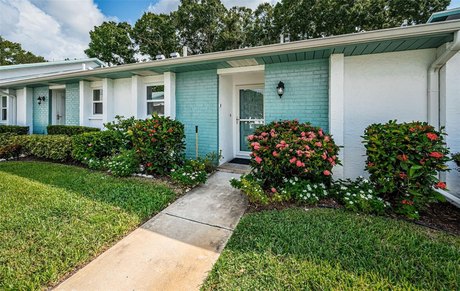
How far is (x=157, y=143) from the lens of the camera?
5.18 m

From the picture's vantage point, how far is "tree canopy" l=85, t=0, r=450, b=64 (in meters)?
13.2

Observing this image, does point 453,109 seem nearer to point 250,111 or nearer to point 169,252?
point 250,111

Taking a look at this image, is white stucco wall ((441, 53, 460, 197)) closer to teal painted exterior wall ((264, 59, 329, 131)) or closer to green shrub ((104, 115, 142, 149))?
teal painted exterior wall ((264, 59, 329, 131))

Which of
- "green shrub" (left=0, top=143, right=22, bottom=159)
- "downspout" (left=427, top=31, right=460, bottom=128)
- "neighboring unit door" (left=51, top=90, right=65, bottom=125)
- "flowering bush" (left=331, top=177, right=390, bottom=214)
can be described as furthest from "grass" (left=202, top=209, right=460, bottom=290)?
"neighboring unit door" (left=51, top=90, right=65, bottom=125)

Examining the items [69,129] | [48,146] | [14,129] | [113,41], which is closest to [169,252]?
[48,146]

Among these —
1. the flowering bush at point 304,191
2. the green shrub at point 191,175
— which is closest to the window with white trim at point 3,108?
the green shrub at point 191,175

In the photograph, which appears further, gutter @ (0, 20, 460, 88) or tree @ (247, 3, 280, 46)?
Answer: tree @ (247, 3, 280, 46)

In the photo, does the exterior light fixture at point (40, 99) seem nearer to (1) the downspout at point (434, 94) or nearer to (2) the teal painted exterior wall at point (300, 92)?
(2) the teal painted exterior wall at point (300, 92)

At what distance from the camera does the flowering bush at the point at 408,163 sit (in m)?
3.19

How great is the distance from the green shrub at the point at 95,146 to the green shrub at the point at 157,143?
1226 mm

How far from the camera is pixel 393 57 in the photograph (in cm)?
436

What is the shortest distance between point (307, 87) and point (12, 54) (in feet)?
133

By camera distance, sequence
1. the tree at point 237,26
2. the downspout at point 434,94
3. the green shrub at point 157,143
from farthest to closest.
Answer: the tree at point 237,26 → the green shrub at point 157,143 → the downspout at point 434,94

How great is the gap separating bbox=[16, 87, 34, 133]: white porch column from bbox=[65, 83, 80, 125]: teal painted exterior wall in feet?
7.83
